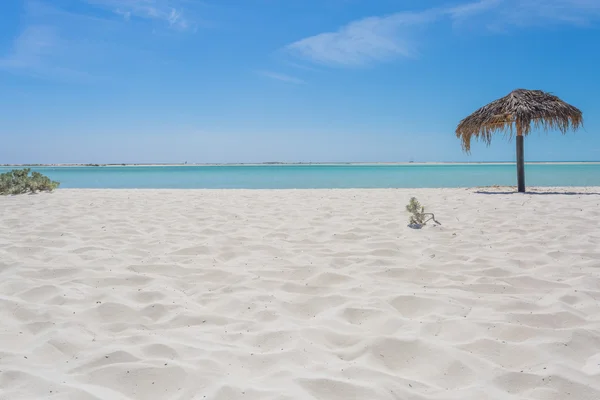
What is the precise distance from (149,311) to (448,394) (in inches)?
67.8

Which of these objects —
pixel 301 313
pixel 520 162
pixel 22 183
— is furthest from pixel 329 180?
pixel 301 313

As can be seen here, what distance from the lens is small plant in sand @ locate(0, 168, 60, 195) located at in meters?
8.23

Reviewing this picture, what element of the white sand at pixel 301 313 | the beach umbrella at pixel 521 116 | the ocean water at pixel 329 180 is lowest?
the white sand at pixel 301 313

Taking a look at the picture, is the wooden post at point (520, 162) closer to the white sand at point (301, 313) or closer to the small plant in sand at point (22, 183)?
the white sand at point (301, 313)

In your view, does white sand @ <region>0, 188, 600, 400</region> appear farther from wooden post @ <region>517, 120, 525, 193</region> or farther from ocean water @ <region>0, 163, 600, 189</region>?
ocean water @ <region>0, 163, 600, 189</region>

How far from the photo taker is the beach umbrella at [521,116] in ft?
27.8

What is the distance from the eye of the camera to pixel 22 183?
8.50 metres

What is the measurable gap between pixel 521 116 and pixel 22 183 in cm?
1145

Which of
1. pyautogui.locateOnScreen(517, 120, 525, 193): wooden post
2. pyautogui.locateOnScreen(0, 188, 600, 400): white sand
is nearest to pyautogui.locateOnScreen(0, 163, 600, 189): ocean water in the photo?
pyautogui.locateOnScreen(517, 120, 525, 193): wooden post

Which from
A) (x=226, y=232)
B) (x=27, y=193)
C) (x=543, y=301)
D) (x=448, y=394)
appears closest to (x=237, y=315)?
(x=448, y=394)

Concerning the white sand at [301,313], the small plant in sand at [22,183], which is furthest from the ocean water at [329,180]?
the white sand at [301,313]

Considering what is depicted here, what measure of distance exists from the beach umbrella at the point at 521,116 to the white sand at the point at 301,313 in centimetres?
498

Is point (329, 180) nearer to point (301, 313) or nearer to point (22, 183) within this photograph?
point (22, 183)

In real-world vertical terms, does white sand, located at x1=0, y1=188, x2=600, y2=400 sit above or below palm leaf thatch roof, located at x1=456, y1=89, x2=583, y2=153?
below
